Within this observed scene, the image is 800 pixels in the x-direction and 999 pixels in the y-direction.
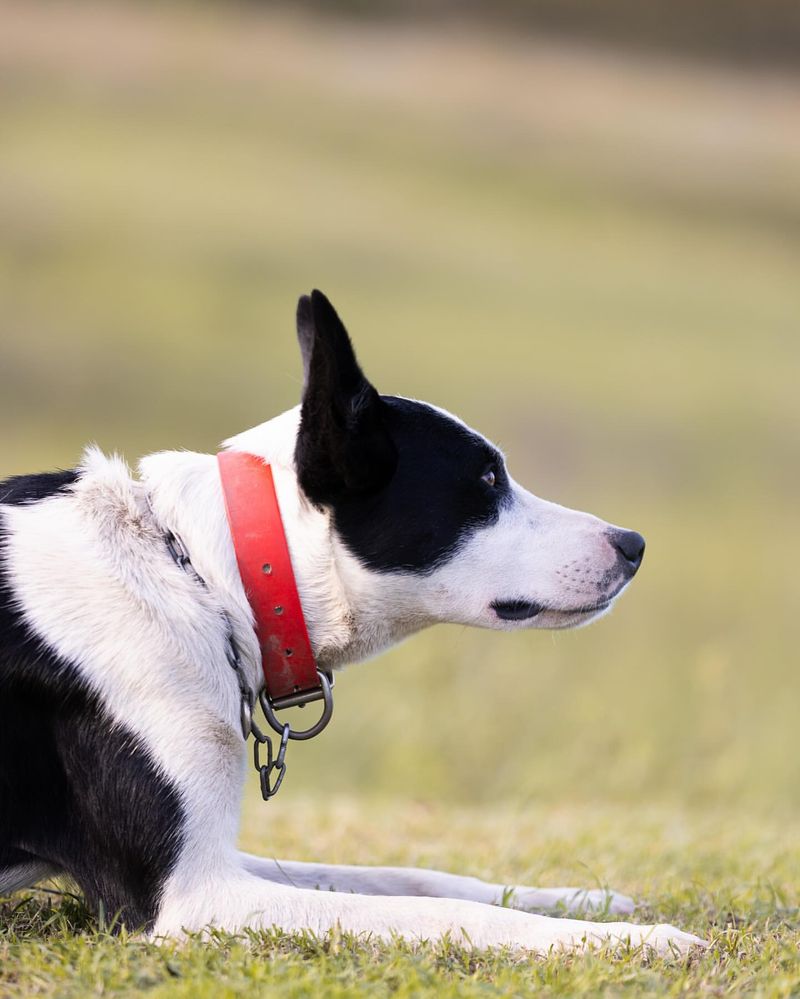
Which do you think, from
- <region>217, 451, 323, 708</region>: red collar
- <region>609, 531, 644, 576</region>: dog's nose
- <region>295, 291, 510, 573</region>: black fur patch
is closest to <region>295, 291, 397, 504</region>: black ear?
<region>295, 291, 510, 573</region>: black fur patch

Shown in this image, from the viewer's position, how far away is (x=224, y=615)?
3.13m

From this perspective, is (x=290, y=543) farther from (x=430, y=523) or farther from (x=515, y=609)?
(x=515, y=609)

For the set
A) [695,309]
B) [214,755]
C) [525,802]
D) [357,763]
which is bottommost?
[357,763]

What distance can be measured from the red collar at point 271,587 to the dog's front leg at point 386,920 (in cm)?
53

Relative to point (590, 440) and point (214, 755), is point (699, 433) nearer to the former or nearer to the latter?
point (590, 440)

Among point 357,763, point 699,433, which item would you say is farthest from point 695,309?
point 357,763

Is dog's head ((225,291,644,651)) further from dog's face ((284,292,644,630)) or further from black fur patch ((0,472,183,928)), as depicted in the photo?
black fur patch ((0,472,183,928))

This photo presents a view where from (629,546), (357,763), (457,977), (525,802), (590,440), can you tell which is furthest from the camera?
(590,440)

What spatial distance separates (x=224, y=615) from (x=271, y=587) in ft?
0.48

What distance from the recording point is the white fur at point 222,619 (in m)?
2.90

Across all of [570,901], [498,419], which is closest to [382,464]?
[570,901]

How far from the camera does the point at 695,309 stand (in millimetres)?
22281

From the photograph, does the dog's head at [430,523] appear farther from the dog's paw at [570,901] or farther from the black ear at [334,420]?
the dog's paw at [570,901]

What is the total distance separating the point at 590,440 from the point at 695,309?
7910mm
